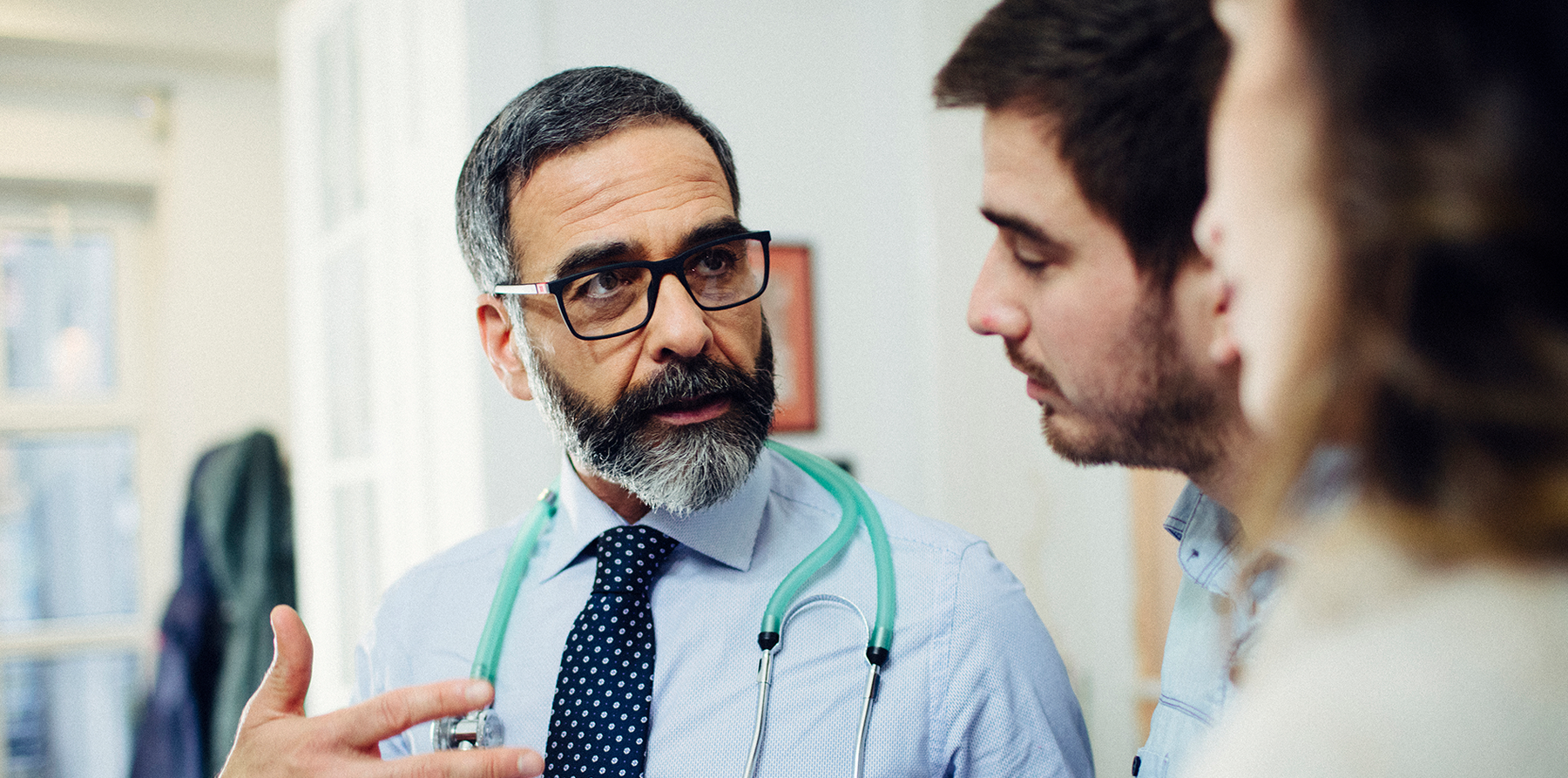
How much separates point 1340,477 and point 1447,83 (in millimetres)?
152

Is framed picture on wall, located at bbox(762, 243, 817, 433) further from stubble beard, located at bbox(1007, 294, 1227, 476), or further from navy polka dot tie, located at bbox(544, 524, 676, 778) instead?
stubble beard, located at bbox(1007, 294, 1227, 476)

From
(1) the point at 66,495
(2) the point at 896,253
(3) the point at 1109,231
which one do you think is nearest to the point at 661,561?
(3) the point at 1109,231

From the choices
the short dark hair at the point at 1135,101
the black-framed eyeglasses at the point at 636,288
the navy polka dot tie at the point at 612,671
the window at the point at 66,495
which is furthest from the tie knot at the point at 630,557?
the window at the point at 66,495

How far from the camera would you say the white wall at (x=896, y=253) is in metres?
2.27

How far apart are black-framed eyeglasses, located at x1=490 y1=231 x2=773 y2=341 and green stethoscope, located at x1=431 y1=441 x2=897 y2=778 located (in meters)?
0.20

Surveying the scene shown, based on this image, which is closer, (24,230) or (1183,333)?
(1183,333)

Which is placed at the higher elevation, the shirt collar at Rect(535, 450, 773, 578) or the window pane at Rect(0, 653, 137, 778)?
the shirt collar at Rect(535, 450, 773, 578)

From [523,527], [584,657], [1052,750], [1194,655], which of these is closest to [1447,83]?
[1194,655]

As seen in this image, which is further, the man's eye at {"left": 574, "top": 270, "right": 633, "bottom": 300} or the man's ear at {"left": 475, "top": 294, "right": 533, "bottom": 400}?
the man's ear at {"left": 475, "top": 294, "right": 533, "bottom": 400}

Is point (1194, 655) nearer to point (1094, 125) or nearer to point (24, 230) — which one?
point (1094, 125)

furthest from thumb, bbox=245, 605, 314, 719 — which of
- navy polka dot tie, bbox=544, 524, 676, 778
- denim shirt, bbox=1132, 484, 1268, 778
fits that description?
denim shirt, bbox=1132, 484, 1268, 778

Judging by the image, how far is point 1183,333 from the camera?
2.47ft

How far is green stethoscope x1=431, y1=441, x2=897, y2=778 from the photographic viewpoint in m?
0.97

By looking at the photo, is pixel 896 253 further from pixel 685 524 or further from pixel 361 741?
pixel 361 741
